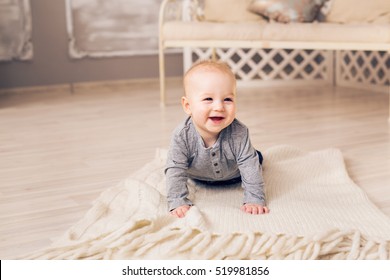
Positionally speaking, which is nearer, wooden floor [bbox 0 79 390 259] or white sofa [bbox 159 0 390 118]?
wooden floor [bbox 0 79 390 259]

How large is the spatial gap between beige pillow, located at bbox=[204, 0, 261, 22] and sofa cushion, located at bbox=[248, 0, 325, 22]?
13 cm

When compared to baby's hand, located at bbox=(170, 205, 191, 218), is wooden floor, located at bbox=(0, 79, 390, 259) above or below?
below

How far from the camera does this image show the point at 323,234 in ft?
4.10

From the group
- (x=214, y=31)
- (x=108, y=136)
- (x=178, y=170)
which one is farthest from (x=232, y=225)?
(x=214, y=31)

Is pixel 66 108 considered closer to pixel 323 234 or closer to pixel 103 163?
pixel 103 163

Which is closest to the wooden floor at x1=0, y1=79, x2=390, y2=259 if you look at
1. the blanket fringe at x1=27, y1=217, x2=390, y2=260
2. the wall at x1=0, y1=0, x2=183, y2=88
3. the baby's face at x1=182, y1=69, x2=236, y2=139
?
the wall at x1=0, y1=0, x2=183, y2=88

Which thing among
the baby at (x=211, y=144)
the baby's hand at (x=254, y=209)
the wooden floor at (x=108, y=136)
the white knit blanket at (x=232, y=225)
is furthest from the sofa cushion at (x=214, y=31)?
the baby's hand at (x=254, y=209)

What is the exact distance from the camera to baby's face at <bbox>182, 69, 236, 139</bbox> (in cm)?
143

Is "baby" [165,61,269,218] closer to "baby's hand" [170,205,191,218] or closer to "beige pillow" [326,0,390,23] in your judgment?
"baby's hand" [170,205,191,218]

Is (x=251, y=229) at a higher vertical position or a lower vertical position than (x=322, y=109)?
higher

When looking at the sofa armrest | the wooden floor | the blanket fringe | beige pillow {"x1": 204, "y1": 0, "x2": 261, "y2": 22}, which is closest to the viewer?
the blanket fringe

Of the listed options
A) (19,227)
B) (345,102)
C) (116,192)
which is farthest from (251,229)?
(345,102)

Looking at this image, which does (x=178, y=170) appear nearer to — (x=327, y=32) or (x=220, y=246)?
(x=220, y=246)
